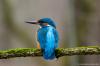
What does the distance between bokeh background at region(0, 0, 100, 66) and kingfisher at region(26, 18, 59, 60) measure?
100cm

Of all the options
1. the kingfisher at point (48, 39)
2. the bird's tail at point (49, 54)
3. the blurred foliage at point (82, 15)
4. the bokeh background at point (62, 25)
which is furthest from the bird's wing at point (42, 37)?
the blurred foliage at point (82, 15)

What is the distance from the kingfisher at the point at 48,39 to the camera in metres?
4.84

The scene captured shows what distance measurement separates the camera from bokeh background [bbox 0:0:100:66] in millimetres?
7188

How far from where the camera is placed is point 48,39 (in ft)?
16.7

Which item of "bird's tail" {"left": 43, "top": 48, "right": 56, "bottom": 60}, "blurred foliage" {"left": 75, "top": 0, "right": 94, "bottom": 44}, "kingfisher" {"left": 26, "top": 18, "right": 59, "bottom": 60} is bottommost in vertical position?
"bird's tail" {"left": 43, "top": 48, "right": 56, "bottom": 60}

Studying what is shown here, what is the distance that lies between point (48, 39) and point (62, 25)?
3905 millimetres

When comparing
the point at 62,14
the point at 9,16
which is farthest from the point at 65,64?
the point at 62,14

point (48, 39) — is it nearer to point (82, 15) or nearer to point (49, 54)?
point (49, 54)

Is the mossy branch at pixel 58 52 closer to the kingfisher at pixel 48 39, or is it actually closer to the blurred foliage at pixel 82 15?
the kingfisher at pixel 48 39

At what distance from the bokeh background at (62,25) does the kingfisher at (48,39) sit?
100cm

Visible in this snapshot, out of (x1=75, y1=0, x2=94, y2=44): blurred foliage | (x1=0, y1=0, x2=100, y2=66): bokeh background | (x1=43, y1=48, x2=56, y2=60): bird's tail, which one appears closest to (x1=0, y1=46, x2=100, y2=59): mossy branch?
(x1=43, y1=48, x2=56, y2=60): bird's tail

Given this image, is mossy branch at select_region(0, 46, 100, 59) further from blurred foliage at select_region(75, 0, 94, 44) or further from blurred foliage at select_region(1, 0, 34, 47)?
blurred foliage at select_region(1, 0, 34, 47)

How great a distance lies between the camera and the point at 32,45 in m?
7.96

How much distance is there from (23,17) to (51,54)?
4777 millimetres
